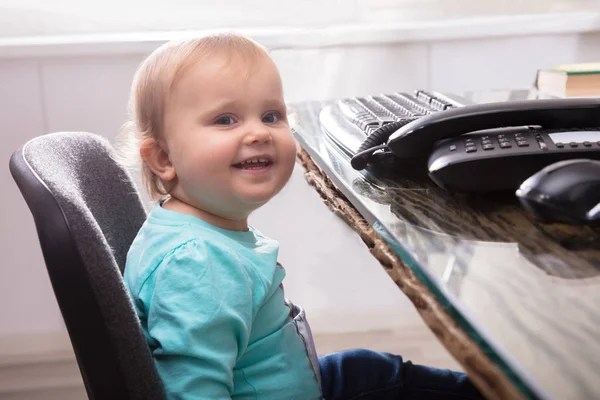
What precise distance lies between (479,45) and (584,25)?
282mm

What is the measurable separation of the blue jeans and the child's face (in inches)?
10.3

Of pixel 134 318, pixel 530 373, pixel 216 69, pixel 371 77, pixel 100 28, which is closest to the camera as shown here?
pixel 530 373

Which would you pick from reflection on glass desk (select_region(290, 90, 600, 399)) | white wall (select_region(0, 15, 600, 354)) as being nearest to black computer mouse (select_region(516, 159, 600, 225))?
reflection on glass desk (select_region(290, 90, 600, 399))

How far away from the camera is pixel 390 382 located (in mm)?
967

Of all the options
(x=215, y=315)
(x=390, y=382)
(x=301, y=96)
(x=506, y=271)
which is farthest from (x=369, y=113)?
(x=301, y=96)

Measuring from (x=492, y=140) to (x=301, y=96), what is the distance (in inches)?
49.8

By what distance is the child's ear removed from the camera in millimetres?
918

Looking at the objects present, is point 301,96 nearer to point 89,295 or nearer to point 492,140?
point 492,140

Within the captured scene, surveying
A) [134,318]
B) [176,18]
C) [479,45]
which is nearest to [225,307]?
[134,318]

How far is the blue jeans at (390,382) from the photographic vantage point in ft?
3.17

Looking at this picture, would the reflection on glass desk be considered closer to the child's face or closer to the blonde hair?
the child's face

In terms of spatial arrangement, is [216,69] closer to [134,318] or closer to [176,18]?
[134,318]

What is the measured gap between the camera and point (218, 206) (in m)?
0.89

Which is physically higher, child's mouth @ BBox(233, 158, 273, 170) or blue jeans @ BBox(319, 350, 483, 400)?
child's mouth @ BBox(233, 158, 273, 170)
